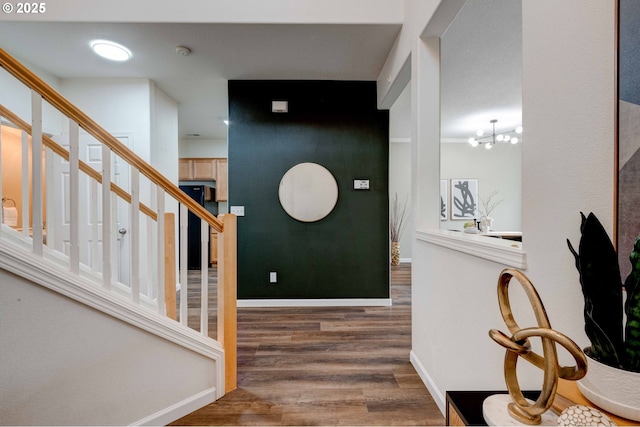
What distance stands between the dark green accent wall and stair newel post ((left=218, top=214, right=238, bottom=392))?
152 centimetres

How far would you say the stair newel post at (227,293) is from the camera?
5.80 ft

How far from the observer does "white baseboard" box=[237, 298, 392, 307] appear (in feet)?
10.9

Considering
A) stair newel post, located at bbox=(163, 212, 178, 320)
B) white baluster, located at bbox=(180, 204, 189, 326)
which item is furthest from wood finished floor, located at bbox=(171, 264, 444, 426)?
stair newel post, located at bbox=(163, 212, 178, 320)

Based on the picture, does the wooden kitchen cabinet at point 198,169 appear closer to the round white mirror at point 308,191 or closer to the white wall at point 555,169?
the round white mirror at point 308,191

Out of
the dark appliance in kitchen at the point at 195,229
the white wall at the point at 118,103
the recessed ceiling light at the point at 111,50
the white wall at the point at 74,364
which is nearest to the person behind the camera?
the white wall at the point at 74,364

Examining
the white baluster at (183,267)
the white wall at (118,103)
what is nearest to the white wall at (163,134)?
the white wall at (118,103)

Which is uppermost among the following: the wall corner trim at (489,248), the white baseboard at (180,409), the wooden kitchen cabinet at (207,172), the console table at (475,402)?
the wooden kitchen cabinet at (207,172)

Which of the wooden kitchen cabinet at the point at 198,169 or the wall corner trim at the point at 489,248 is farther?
the wooden kitchen cabinet at the point at 198,169

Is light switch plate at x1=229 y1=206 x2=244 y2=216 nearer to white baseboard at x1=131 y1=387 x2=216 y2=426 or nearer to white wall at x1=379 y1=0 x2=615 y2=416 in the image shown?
white baseboard at x1=131 y1=387 x2=216 y2=426

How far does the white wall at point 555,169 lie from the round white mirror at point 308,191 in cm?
203

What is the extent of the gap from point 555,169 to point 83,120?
1.87m

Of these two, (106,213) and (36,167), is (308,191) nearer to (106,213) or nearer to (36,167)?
(106,213)

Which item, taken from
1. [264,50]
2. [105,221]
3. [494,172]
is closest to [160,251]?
[105,221]

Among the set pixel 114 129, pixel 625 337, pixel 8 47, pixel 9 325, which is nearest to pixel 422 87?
pixel 625 337
